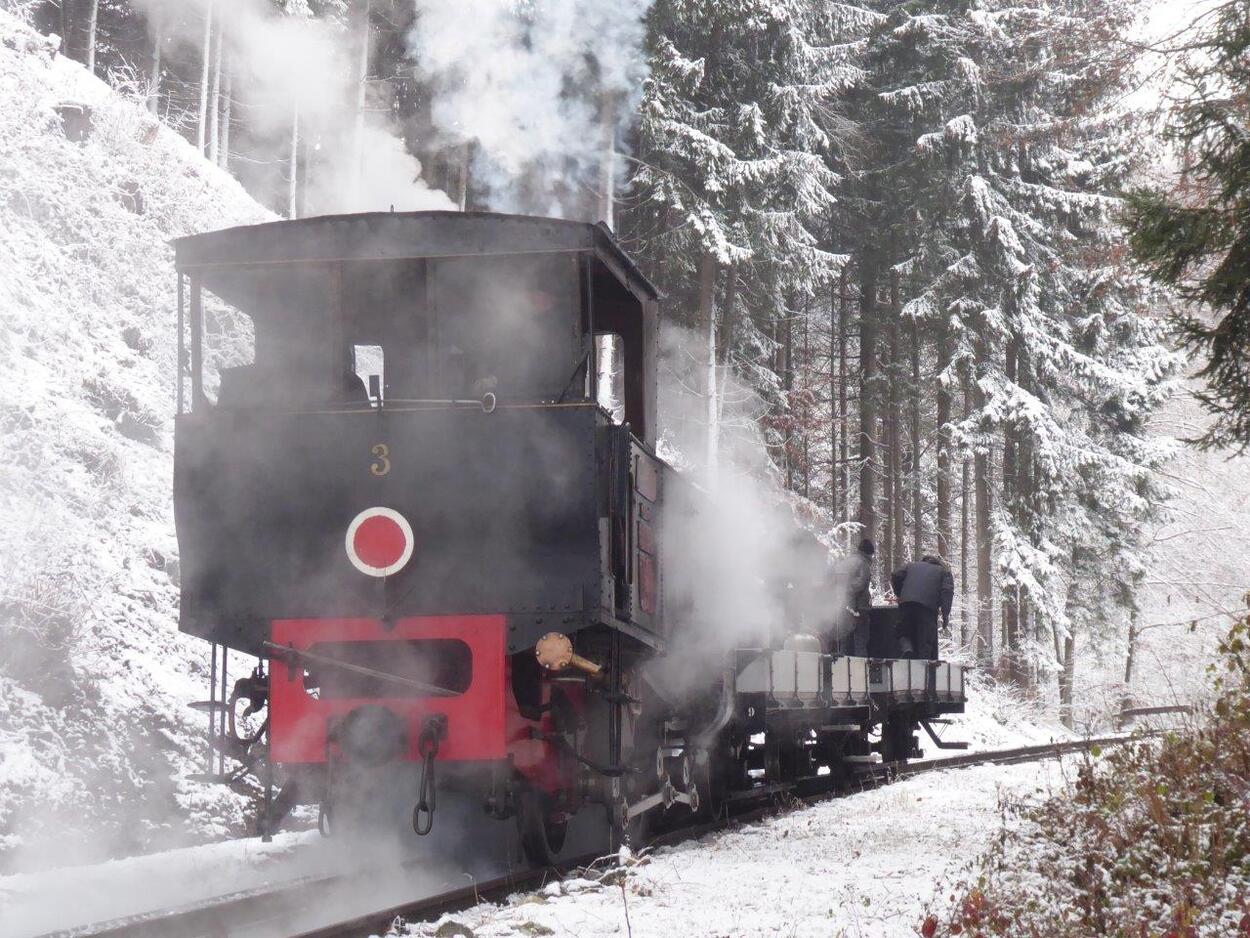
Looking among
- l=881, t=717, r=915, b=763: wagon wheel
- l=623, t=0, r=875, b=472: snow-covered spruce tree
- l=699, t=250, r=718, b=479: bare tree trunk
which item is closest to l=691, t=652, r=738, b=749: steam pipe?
l=881, t=717, r=915, b=763: wagon wheel

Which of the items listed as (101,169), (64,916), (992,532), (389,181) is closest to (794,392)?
(992,532)

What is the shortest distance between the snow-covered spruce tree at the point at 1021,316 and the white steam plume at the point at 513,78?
32.7 feet

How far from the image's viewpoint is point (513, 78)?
1712 centimetres

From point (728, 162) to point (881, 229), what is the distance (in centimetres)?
762

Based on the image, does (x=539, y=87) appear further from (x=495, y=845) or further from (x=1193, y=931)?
(x=1193, y=931)

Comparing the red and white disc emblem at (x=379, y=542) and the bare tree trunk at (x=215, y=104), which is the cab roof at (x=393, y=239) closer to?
the red and white disc emblem at (x=379, y=542)

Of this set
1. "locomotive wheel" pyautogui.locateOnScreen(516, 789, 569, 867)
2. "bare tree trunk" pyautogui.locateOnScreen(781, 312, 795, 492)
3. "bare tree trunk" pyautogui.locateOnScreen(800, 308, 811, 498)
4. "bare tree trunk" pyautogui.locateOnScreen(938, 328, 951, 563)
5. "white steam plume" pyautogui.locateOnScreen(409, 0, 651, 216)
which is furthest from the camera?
"bare tree trunk" pyautogui.locateOnScreen(800, 308, 811, 498)

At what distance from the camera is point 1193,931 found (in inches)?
192

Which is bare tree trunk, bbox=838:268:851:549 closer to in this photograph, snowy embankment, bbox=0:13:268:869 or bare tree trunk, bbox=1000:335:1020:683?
bare tree trunk, bbox=1000:335:1020:683

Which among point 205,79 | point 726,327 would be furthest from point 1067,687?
point 205,79

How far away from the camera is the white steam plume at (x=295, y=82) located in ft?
113

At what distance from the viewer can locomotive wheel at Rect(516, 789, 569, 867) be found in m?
7.83

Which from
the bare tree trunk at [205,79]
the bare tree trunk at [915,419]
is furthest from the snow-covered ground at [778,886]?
the bare tree trunk at [205,79]

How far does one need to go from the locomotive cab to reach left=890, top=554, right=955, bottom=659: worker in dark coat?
7445 millimetres
